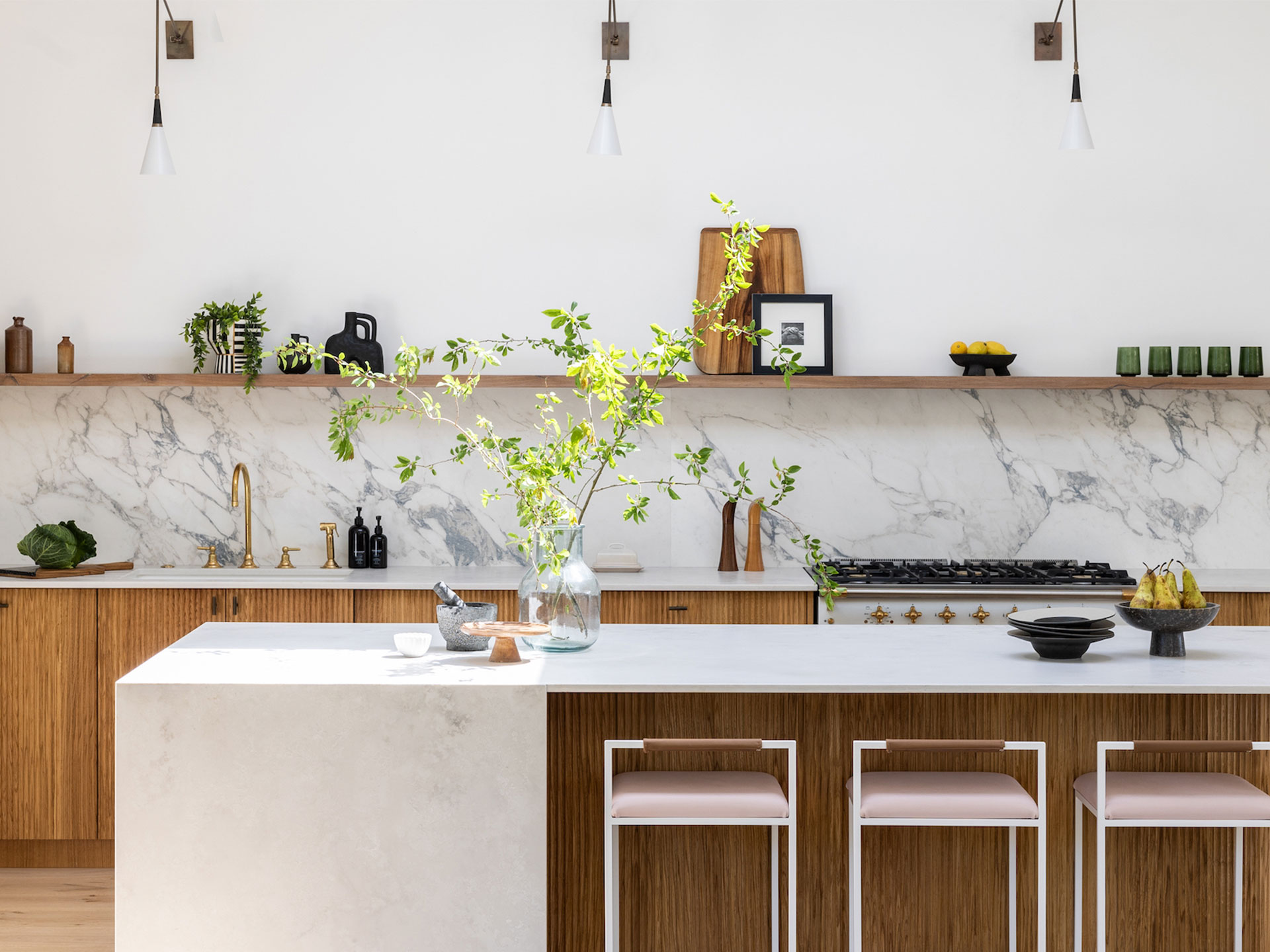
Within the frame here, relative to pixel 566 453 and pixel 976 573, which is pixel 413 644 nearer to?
pixel 566 453

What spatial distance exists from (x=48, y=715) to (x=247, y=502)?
1056 millimetres

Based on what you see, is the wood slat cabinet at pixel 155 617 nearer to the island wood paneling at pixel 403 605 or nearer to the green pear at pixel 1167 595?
the island wood paneling at pixel 403 605

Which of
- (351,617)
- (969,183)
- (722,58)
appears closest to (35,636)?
(351,617)

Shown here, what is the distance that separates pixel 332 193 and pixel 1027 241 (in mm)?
2850

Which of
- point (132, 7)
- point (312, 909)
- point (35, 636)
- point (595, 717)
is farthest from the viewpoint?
point (132, 7)

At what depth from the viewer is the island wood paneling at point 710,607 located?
3961 millimetres

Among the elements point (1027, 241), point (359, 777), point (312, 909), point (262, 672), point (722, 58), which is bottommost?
point (312, 909)

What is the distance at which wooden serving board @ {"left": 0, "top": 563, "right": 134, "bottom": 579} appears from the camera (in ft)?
13.0

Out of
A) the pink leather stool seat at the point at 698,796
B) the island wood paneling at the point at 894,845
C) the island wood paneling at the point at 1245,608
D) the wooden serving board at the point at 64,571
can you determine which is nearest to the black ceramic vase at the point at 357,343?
the wooden serving board at the point at 64,571

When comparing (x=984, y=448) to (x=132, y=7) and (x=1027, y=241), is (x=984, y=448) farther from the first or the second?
(x=132, y=7)

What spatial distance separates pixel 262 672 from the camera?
7.91 ft

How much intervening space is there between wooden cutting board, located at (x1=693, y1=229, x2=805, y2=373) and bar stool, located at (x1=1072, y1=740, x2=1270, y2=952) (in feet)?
7.79

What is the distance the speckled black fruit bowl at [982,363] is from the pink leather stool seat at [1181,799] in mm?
2169

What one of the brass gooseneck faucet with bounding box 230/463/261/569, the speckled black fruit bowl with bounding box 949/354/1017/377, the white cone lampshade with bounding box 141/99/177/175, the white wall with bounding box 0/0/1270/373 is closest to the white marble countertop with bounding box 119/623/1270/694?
the brass gooseneck faucet with bounding box 230/463/261/569
